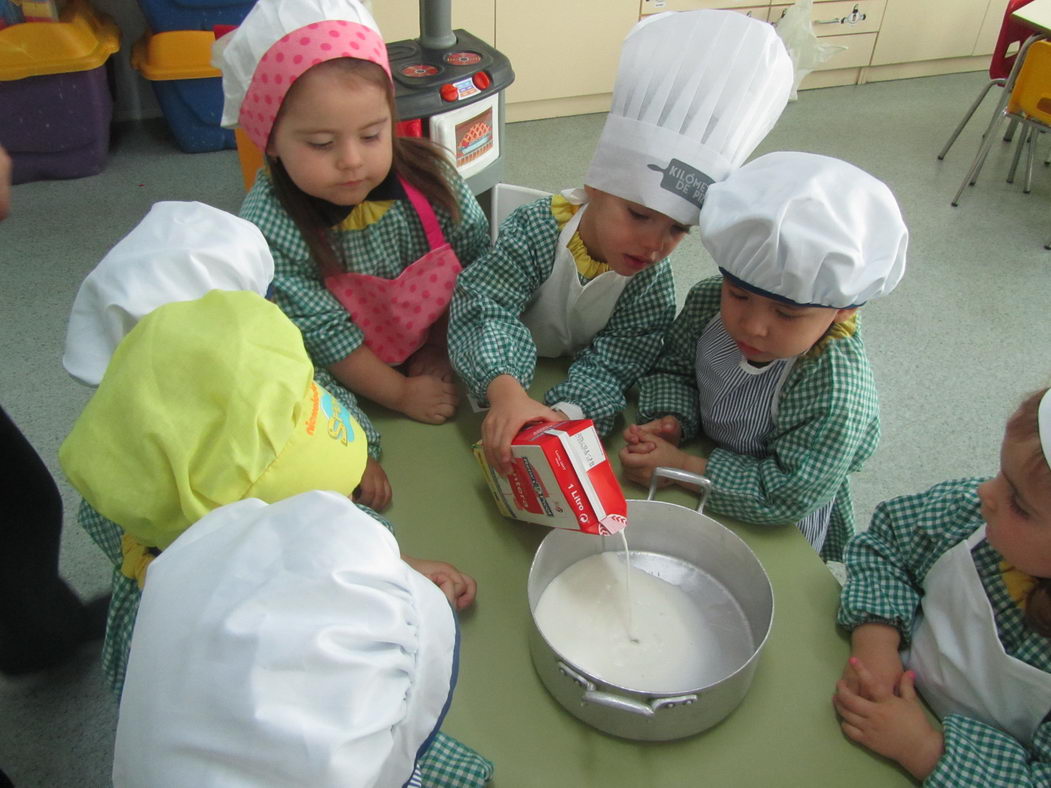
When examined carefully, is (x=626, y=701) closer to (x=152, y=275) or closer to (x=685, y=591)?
(x=685, y=591)

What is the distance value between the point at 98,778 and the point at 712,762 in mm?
951

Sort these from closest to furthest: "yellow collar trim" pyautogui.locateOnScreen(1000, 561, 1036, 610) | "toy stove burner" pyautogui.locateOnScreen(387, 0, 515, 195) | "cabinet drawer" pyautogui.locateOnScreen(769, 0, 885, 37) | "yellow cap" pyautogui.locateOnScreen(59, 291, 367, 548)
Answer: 1. "yellow cap" pyautogui.locateOnScreen(59, 291, 367, 548)
2. "yellow collar trim" pyautogui.locateOnScreen(1000, 561, 1036, 610)
3. "toy stove burner" pyautogui.locateOnScreen(387, 0, 515, 195)
4. "cabinet drawer" pyautogui.locateOnScreen(769, 0, 885, 37)

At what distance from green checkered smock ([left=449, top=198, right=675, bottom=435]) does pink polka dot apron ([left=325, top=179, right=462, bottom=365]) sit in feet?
0.13

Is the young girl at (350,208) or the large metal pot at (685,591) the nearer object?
the large metal pot at (685,591)

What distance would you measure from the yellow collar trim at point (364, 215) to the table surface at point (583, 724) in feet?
1.03

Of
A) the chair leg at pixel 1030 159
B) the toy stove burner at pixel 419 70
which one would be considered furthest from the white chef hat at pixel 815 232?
the chair leg at pixel 1030 159

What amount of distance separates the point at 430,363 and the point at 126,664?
0.50m

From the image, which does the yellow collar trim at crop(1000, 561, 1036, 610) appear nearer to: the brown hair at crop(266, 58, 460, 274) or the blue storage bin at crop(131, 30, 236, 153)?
the brown hair at crop(266, 58, 460, 274)

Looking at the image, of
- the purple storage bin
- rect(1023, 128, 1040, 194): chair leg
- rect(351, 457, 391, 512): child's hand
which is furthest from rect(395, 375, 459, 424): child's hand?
rect(1023, 128, 1040, 194): chair leg

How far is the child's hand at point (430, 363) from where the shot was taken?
101 centimetres

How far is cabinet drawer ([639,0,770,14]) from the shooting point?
2.84 meters

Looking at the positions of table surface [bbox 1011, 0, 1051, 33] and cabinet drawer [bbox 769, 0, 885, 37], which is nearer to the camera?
table surface [bbox 1011, 0, 1051, 33]

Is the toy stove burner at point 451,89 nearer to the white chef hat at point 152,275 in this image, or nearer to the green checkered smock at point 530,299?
the green checkered smock at point 530,299

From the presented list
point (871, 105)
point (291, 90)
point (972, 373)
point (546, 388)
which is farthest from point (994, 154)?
point (291, 90)
